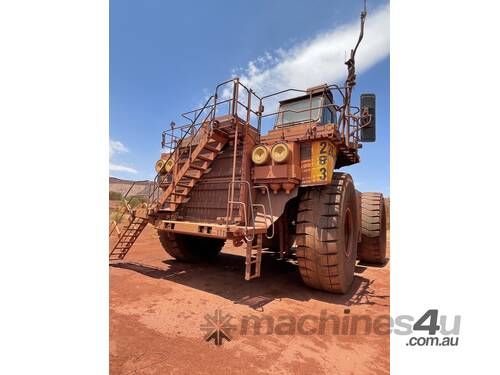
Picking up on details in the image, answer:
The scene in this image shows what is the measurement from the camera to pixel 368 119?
6.85m

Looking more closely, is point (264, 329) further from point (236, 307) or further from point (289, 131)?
point (289, 131)

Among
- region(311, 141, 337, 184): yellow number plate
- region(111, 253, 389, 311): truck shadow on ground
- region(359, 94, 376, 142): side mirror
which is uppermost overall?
region(359, 94, 376, 142): side mirror

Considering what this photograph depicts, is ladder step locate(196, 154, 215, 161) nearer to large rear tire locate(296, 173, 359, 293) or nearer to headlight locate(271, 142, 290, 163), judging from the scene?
headlight locate(271, 142, 290, 163)

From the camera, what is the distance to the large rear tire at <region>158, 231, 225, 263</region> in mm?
8086

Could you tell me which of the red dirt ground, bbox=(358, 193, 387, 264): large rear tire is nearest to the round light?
the red dirt ground

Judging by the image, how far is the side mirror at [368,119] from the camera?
673 cm

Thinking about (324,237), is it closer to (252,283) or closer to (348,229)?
(348,229)

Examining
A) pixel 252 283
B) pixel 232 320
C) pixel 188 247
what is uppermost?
pixel 188 247

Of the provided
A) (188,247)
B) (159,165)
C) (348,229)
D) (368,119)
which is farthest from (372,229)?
(159,165)

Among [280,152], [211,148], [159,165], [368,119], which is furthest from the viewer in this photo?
[159,165]

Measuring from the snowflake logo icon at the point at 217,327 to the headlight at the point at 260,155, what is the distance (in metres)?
3.29

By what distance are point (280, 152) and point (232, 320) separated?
3496 mm

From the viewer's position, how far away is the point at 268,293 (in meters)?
5.76

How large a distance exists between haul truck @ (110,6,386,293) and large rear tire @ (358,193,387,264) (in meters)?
2.26
